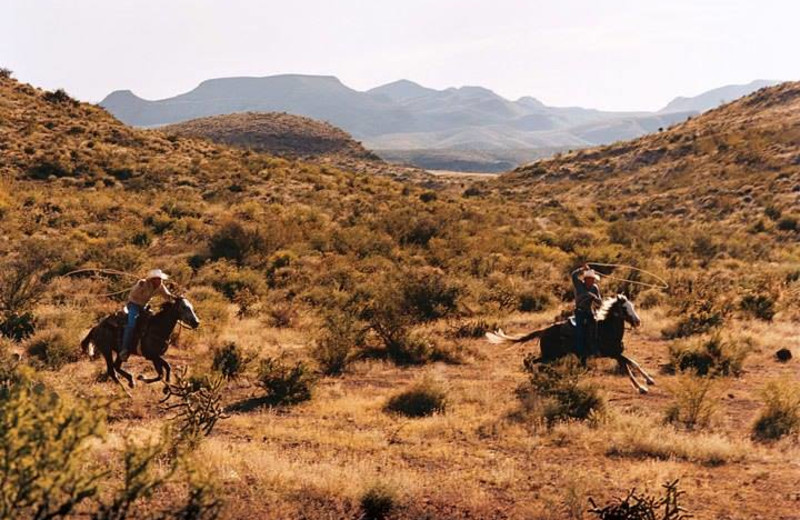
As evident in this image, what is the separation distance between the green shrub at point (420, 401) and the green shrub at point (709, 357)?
5.39 meters

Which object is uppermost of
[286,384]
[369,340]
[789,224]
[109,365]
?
[789,224]

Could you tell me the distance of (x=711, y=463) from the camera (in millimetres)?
7762

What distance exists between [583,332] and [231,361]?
23.8ft

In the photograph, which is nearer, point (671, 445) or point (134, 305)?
point (671, 445)

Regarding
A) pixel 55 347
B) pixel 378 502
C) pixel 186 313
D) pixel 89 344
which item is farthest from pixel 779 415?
pixel 55 347

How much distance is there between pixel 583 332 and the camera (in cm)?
1099

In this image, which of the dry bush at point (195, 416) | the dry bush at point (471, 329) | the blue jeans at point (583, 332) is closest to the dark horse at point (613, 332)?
the blue jeans at point (583, 332)

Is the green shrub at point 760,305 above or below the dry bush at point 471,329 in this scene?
above

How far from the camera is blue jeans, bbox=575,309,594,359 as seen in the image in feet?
35.7

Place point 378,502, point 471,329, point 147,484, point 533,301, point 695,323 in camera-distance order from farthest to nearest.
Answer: point 533,301 → point 471,329 → point 695,323 → point 378,502 → point 147,484

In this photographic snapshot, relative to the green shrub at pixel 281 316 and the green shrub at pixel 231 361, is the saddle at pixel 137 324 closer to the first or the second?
the green shrub at pixel 231 361

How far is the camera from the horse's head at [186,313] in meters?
9.78

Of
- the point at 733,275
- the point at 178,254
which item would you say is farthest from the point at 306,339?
the point at 733,275

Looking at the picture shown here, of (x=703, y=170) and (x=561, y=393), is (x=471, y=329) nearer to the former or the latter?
(x=561, y=393)
